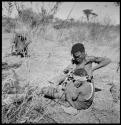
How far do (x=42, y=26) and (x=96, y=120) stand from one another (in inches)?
52.7

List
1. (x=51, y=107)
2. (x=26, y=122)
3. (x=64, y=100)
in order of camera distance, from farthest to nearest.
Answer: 1. (x=64, y=100)
2. (x=51, y=107)
3. (x=26, y=122)

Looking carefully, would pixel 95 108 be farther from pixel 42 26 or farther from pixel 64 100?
pixel 42 26

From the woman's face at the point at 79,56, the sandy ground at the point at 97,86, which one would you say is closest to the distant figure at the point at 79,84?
the woman's face at the point at 79,56

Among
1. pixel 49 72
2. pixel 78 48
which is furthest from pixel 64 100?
pixel 49 72

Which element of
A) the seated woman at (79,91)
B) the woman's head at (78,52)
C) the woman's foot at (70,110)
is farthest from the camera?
the woman's head at (78,52)

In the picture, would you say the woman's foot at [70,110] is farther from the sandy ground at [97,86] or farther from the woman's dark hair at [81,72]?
the woman's dark hair at [81,72]

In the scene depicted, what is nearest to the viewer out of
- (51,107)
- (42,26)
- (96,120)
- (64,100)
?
(42,26)

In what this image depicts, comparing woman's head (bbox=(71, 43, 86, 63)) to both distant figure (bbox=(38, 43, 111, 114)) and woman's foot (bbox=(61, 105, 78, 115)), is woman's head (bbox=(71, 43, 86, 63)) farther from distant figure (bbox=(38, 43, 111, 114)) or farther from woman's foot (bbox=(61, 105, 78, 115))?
woman's foot (bbox=(61, 105, 78, 115))

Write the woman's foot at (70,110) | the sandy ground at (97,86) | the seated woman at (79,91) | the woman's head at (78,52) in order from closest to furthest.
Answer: the sandy ground at (97,86), the woman's foot at (70,110), the seated woman at (79,91), the woman's head at (78,52)

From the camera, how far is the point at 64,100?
300cm

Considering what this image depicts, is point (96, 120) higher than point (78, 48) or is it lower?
lower

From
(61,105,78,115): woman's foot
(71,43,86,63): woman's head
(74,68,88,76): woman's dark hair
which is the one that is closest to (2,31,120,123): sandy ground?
(61,105,78,115): woman's foot

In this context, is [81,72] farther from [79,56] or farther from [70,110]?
[70,110]

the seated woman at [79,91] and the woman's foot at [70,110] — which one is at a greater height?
the seated woman at [79,91]
